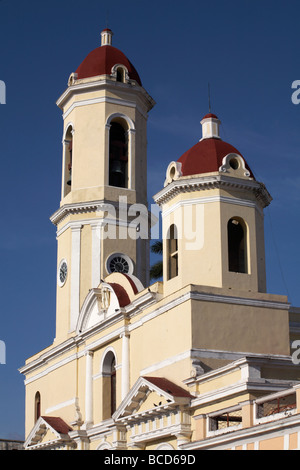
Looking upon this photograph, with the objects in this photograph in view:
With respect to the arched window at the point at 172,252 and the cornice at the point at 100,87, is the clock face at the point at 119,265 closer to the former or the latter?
the cornice at the point at 100,87

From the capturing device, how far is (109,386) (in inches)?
1125

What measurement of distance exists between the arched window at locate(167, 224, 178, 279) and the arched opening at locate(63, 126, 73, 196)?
9.36m

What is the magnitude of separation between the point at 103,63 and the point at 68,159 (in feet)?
13.5

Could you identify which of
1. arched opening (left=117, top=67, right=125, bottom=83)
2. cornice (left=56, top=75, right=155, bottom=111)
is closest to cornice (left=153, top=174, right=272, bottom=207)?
cornice (left=56, top=75, right=155, bottom=111)

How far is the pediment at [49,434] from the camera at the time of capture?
98.8ft

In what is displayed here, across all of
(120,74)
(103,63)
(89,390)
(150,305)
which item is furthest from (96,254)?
(103,63)

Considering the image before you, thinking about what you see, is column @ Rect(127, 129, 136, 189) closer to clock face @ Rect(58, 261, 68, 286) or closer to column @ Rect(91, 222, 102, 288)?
column @ Rect(91, 222, 102, 288)

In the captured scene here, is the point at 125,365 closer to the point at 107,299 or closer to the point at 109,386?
the point at 109,386

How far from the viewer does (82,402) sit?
98.1ft

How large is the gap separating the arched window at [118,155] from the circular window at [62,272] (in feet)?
12.0

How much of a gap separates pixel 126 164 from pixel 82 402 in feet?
31.6
